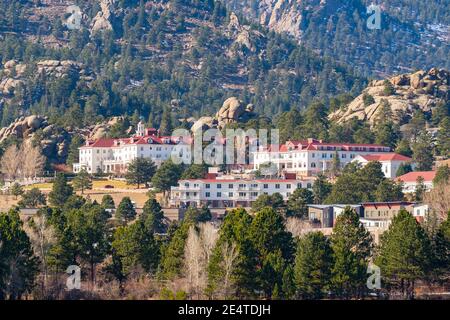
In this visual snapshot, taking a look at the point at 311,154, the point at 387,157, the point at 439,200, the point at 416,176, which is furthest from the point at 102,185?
the point at 439,200

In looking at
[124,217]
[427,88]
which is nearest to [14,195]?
[124,217]

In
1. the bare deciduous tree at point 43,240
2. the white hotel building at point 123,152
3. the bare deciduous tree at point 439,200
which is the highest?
the white hotel building at point 123,152

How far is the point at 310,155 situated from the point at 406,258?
6871 centimetres

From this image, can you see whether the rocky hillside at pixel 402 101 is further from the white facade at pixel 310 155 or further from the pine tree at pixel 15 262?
the pine tree at pixel 15 262

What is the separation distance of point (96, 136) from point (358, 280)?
301ft

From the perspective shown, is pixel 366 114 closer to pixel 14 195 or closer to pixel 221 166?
pixel 221 166

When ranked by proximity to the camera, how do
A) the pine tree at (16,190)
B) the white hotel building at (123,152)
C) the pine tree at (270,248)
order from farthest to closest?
the white hotel building at (123,152) < the pine tree at (16,190) < the pine tree at (270,248)

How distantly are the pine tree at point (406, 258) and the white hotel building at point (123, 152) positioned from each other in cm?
6998

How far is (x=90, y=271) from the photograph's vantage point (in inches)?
4304

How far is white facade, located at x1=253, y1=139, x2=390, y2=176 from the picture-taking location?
175250mm

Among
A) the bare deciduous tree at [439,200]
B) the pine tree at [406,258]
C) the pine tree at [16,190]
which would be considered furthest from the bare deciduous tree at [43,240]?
the pine tree at [16,190]

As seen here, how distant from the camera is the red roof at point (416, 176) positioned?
520 feet

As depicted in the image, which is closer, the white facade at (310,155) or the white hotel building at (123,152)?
the white facade at (310,155)

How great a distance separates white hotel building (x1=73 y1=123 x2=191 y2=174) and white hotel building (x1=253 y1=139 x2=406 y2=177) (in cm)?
1011
